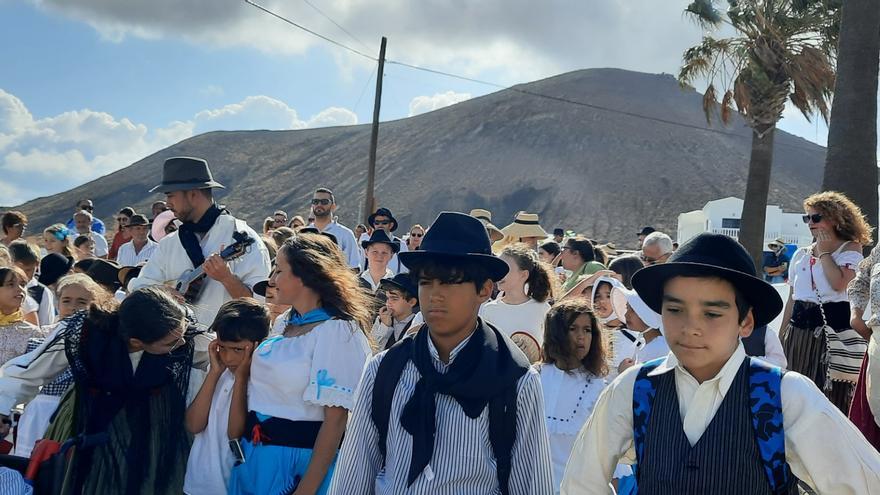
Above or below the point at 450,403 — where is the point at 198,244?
above

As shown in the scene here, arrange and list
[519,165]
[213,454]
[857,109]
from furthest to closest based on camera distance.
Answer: [519,165] < [857,109] < [213,454]

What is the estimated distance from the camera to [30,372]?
382 centimetres

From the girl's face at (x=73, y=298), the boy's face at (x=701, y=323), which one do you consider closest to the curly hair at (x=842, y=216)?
the boy's face at (x=701, y=323)

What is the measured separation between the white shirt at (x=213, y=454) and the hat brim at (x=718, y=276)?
210 cm

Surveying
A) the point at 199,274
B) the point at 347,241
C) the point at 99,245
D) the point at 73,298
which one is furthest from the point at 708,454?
the point at 99,245

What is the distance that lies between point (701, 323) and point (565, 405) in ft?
6.94

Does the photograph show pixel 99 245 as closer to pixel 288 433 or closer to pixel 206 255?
pixel 206 255

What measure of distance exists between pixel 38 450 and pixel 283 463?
117cm

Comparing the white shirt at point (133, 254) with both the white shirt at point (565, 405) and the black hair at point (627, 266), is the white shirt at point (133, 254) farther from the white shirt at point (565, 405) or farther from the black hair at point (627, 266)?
the white shirt at point (565, 405)

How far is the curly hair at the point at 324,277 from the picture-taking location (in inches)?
143

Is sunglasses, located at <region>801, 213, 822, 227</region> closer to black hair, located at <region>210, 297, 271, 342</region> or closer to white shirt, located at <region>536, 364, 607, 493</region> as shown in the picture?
white shirt, located at <region>536, 364, 607, 493</region>

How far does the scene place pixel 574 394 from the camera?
14.6ft

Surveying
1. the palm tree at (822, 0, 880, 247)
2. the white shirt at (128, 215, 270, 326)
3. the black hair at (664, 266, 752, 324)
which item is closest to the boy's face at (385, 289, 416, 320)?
the white shirt at (128, 215, 270, 326)

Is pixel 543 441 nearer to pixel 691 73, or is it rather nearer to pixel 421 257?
pixel 421 257
